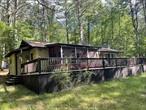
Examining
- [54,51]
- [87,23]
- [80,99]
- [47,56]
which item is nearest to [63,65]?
[80,99]

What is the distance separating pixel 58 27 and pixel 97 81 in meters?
29.6

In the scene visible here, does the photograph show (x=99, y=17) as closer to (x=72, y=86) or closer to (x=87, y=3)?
(x=87, y=3)

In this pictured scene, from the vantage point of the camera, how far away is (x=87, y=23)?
1895 inches

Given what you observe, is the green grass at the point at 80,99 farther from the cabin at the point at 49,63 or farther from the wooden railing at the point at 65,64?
the wooden railing at the point at 65,64

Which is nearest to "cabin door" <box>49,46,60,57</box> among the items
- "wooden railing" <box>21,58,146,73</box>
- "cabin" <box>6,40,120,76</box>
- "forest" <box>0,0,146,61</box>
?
"cabin" <box>6,40,120,76</box>

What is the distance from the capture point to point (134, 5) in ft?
128

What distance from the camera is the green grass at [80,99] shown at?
13469 millimetres

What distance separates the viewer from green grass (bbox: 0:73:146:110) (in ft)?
44.2

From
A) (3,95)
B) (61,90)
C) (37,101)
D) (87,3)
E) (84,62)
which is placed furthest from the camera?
(87,3)

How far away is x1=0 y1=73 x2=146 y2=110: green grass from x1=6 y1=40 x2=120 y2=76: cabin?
180 cm

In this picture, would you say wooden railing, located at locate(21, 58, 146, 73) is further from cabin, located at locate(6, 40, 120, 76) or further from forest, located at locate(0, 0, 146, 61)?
forest, located at locate(0, 0, 146, 61)

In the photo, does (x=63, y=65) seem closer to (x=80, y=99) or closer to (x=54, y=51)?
(x=80, y=99)

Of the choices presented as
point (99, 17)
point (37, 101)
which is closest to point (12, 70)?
point (37, 101)

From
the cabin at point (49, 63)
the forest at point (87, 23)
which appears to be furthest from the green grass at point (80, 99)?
the forest at point (87, 23)
